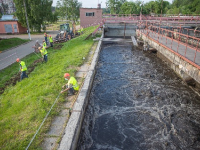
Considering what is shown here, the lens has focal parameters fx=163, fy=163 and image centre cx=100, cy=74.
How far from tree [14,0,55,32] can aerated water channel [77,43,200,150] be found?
997 inches

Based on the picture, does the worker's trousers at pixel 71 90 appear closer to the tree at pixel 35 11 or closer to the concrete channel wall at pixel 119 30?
the concrete channel wall at pixel 119 30

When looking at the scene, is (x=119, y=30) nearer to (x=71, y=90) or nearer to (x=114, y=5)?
(x=71, y=90)

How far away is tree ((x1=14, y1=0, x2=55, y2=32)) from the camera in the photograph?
3077 centimetres

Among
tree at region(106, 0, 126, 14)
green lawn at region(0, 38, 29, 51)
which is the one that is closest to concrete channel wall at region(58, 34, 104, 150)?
green lawn at region(0, 38, 29, 51)

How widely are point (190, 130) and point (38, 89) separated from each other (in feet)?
23.1

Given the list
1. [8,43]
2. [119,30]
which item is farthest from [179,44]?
[8,43]

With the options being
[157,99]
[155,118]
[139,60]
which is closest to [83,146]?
[155,118]

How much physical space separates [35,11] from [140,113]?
30.7 metres

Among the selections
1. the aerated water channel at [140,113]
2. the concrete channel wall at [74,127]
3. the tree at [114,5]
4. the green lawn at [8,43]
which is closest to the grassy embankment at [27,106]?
the concrete channel wall at [74,127]

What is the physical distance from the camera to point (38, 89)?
8195 mm

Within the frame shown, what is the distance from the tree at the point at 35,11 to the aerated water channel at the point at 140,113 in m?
25.3

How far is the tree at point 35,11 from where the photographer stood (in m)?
30.8

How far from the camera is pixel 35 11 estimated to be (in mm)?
30969

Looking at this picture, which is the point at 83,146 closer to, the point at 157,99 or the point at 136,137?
the point at 136,137
